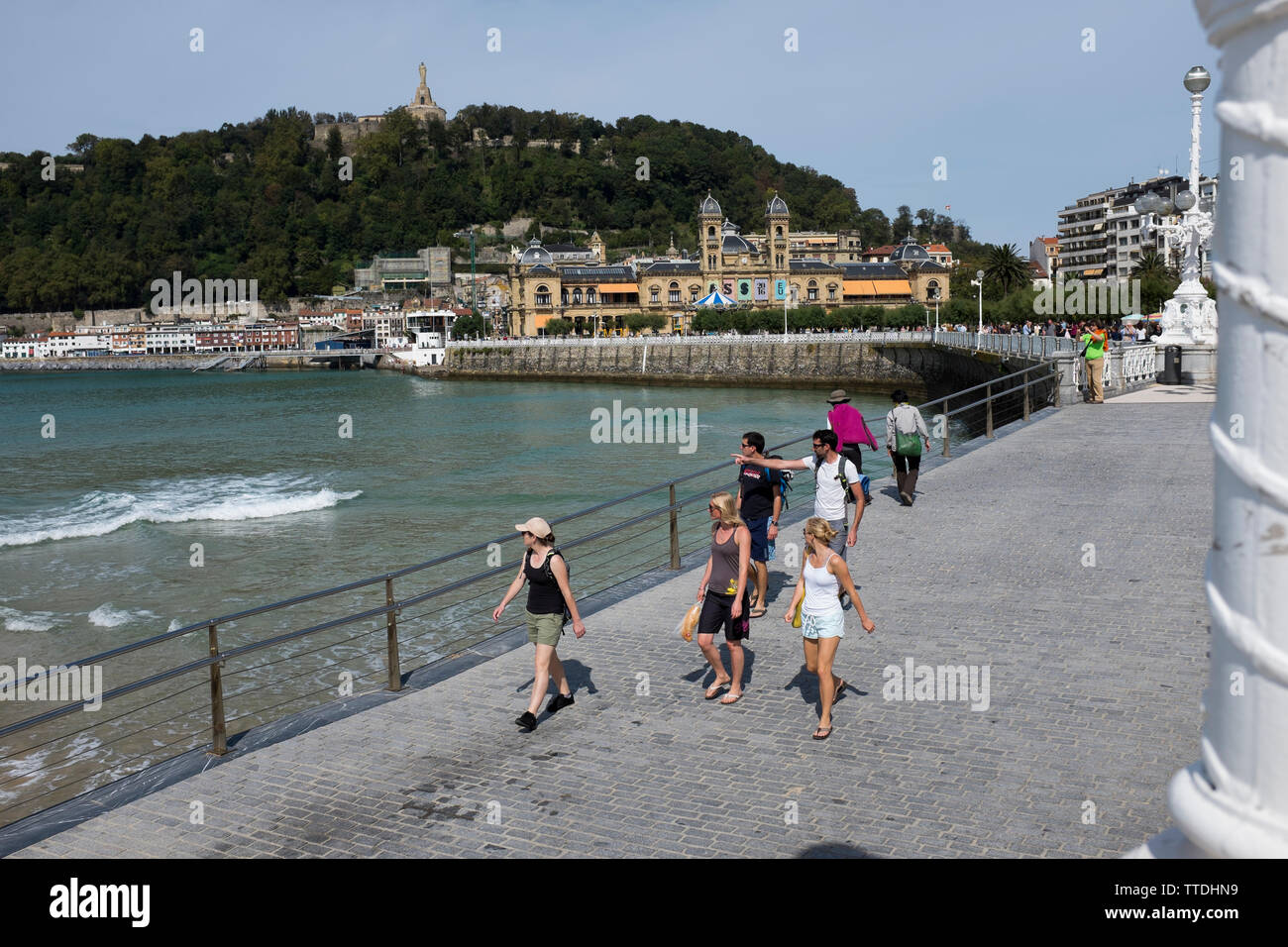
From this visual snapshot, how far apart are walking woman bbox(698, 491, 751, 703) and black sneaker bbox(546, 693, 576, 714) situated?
0.92 meters

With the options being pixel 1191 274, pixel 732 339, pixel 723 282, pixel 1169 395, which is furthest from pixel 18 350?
pixel 1169 395

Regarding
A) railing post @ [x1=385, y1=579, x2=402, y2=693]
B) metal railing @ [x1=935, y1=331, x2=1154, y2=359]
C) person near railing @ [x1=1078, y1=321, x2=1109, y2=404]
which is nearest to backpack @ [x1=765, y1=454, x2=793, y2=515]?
railing post @ [x1=385, y1=579, x2=402, y2=693]

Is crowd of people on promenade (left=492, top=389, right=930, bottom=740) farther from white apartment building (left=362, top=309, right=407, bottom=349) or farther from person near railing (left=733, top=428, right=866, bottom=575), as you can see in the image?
white apartment building (left=362, top=309, right=407, bottom=349)

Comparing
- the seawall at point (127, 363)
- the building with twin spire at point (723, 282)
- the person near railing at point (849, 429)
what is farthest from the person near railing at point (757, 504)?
the seawall at point (127, 363)

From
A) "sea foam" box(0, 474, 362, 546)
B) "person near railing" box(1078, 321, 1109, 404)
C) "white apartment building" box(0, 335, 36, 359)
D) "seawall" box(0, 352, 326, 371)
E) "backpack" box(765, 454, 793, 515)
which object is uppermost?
"white apartment building" box(0, 335, 36, 359)

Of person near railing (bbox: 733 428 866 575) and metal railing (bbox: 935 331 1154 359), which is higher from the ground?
metal railing (bbox: 935 331 1154 359)

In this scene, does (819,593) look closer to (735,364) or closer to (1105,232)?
(735,364)

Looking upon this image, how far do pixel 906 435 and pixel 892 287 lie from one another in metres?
116

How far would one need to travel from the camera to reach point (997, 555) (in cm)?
1077

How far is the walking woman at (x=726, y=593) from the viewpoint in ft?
24.5

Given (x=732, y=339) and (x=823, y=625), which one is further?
(x=732, y=339)

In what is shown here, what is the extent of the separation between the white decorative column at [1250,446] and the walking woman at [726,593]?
5.74m

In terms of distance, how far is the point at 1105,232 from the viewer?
12862 centimetres

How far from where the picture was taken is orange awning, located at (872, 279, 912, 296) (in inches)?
4894
